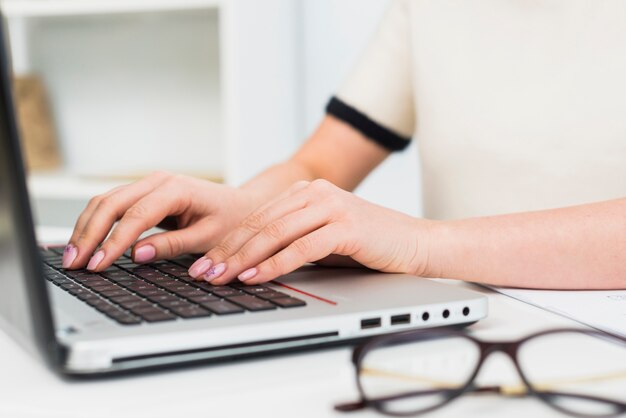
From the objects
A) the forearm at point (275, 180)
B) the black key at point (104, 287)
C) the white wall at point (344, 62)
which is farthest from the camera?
the white wall at point (344, 62)

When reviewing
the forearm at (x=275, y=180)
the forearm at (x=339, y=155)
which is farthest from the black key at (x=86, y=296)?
the forearm at (x=339, y=155)

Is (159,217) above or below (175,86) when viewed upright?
below

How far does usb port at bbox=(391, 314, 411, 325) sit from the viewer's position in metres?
0.54

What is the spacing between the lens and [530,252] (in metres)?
0.70

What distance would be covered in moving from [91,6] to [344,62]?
64 cm

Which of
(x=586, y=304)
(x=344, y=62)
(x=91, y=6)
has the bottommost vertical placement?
(x=586, y=304)

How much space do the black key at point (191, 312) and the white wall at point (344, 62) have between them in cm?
136

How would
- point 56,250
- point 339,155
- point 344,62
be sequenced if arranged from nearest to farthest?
point 56,250, point 339,155, point 344,62

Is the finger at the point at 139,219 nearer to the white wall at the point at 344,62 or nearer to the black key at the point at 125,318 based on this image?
the black key at the point at 125,318

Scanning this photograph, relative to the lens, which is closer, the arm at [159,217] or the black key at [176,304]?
the black key at [176,304]

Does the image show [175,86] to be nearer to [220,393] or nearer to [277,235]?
[277,235]

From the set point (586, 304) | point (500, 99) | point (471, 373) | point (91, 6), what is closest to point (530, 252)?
point (586, 304)

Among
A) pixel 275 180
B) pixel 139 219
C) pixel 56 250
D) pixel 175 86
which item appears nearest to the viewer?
pixel 139 219

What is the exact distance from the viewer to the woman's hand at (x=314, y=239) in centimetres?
63
